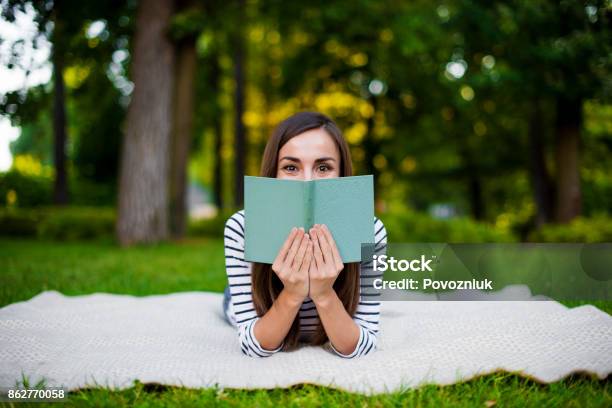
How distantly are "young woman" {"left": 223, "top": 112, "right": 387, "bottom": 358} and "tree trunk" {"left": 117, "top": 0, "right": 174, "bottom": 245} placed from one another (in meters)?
7.03

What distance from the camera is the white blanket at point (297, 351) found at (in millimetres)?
2463

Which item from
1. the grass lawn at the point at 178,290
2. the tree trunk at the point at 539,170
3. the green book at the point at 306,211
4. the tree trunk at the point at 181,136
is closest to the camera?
the green book at the point at 306,211

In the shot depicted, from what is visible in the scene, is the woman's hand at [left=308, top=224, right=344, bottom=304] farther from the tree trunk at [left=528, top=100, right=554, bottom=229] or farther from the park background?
the tree trunk at [left=528, top=100, right=554, bottom=229]

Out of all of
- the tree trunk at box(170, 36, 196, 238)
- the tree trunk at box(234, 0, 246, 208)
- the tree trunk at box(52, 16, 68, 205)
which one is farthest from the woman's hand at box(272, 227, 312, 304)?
the tree trunk at box(52, 16, 68, 205)

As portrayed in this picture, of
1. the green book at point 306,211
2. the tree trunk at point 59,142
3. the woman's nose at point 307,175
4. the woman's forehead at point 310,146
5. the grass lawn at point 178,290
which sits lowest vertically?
the grass lawn at point 178,290

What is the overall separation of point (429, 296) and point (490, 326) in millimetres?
994

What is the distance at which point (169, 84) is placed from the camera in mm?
9539

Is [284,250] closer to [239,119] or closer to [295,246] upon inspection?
[295,246]

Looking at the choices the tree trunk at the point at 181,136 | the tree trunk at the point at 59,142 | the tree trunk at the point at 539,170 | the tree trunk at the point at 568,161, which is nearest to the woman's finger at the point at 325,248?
the tree trunk at the point at 181,136

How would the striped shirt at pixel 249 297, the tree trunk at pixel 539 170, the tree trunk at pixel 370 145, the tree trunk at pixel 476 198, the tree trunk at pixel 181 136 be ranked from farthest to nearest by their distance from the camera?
1. the tree trunk at pixel 476 198
2. the tree trunk at pixel 370 145
3. the tree trunk at pixel 539 170
4. the tree trunk at pixel 181 136
5. the striped shirt at pixel 249 297

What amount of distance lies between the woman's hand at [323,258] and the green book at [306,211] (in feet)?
0.12

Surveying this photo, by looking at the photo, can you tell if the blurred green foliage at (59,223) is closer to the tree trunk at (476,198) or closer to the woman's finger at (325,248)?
the woman's finger at (325,248)

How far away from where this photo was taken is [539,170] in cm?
1355

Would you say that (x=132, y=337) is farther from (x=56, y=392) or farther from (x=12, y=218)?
(x=12, y=218)
